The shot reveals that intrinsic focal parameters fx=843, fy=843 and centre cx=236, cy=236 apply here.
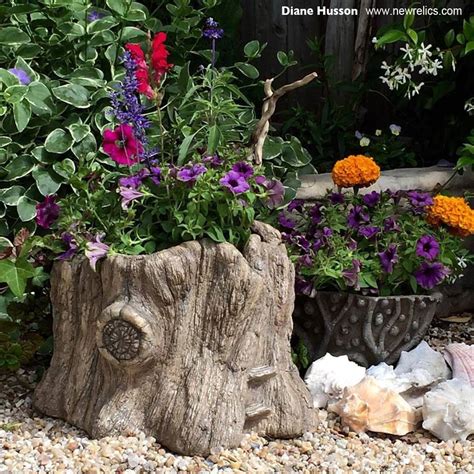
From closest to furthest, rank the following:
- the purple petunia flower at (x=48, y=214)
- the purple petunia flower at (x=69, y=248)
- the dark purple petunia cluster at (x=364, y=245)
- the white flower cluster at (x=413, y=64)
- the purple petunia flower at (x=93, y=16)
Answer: the purple petunia flower at (x=69, y=248) → the purple petunia flower at (x=48, y=214) → the dark purple petunia cluster at (x=364, y=245) → the purple petunia flower at (x=93, y=16) → the white flower cluster at (x=413, y=64)

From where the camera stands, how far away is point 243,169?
9.09ft

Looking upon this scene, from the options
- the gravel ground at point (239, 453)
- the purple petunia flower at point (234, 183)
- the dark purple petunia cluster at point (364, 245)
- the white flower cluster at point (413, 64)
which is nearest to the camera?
the gravel ground at point (239, 453)

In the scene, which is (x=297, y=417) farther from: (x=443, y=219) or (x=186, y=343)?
(x=443, y=219)

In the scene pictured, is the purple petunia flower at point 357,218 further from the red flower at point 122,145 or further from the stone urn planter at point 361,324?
the red flower at point 122,145

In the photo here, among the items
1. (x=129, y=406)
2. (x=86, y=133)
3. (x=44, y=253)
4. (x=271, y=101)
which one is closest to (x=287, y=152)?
(x=271, y=101)

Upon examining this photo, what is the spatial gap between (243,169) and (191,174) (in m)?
0.19

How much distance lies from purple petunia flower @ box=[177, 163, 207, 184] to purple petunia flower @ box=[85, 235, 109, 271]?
0.33 meters

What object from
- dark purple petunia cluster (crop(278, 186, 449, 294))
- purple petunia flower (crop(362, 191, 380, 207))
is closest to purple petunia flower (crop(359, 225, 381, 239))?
dark purple petunia cluster (crop(278, 186, 449, 294))

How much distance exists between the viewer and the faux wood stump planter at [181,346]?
260 centimetres

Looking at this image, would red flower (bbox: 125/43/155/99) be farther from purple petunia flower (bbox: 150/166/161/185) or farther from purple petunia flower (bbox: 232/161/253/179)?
purple petunia flower (bbox: 232/161/253/179)

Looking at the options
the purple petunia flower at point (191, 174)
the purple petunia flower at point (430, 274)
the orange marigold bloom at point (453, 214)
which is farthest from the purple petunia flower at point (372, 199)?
the purple petunia flower at point (191, 174)

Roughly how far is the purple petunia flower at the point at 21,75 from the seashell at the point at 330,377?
1540 mm

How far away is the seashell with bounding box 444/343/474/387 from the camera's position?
3.08m

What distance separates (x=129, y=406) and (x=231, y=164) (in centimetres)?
87
